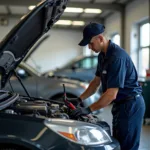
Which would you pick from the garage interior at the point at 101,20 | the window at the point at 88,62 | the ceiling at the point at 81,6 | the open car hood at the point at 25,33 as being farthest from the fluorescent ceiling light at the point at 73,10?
the open car hood at the point at 25,33

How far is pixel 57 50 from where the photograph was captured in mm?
19359

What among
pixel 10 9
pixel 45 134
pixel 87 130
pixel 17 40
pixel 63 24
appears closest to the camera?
pixel 45 134

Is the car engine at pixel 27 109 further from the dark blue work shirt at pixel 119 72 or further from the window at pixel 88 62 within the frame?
the window at pixel 88 62

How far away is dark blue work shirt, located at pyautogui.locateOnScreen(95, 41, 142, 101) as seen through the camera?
10.2ft

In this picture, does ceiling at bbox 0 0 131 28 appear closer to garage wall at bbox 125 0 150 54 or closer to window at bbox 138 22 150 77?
garage wall at bbox 125 0 150 54

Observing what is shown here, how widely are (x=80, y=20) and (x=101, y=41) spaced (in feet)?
46.6

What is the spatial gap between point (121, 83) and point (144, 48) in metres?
10.4

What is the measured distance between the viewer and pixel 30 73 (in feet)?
22.8

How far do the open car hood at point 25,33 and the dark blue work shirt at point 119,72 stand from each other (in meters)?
0.66

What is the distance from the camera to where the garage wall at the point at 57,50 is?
62.5 feet

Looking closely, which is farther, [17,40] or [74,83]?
[74,83]

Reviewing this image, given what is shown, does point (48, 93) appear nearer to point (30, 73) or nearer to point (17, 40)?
point (30, 73)

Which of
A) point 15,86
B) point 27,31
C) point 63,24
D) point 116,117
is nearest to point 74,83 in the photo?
point 15,86

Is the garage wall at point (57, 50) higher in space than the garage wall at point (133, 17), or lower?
lower
